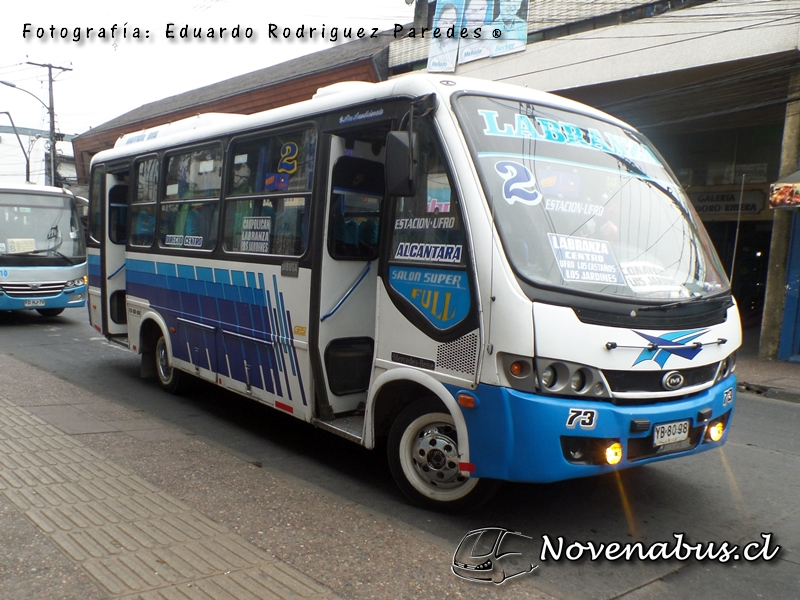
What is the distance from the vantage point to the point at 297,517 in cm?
436

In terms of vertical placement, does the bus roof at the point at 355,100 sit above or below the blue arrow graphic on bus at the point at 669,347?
above

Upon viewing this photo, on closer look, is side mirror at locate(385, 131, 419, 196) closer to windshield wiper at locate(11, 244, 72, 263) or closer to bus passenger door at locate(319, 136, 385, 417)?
bus passenger door at locate(319, 136, 385, 417)

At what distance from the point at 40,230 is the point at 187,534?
1150 cm

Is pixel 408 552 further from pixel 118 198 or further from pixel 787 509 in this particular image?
pixel 118 198

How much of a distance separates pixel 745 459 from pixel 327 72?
54.7 ft

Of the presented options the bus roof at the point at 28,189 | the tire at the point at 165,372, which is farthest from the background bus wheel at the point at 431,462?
the bus roof at the point at 28,189

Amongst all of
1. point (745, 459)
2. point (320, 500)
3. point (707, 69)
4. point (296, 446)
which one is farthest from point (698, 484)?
point (707, 69)

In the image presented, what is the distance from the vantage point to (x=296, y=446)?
613 cm

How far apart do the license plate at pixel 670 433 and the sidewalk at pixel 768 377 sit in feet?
20.5

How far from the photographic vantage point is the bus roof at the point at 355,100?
A: 4539 millimetres

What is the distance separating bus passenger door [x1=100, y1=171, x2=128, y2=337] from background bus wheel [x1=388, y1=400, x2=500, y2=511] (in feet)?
18.6

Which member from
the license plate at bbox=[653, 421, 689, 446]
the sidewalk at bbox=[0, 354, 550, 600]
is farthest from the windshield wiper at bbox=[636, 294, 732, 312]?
the sidewalk at bbox=[0, 354, 550, 600]

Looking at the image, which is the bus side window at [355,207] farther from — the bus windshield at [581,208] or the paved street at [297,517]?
the paved street at [297,517]

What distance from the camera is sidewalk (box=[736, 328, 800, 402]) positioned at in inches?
384
